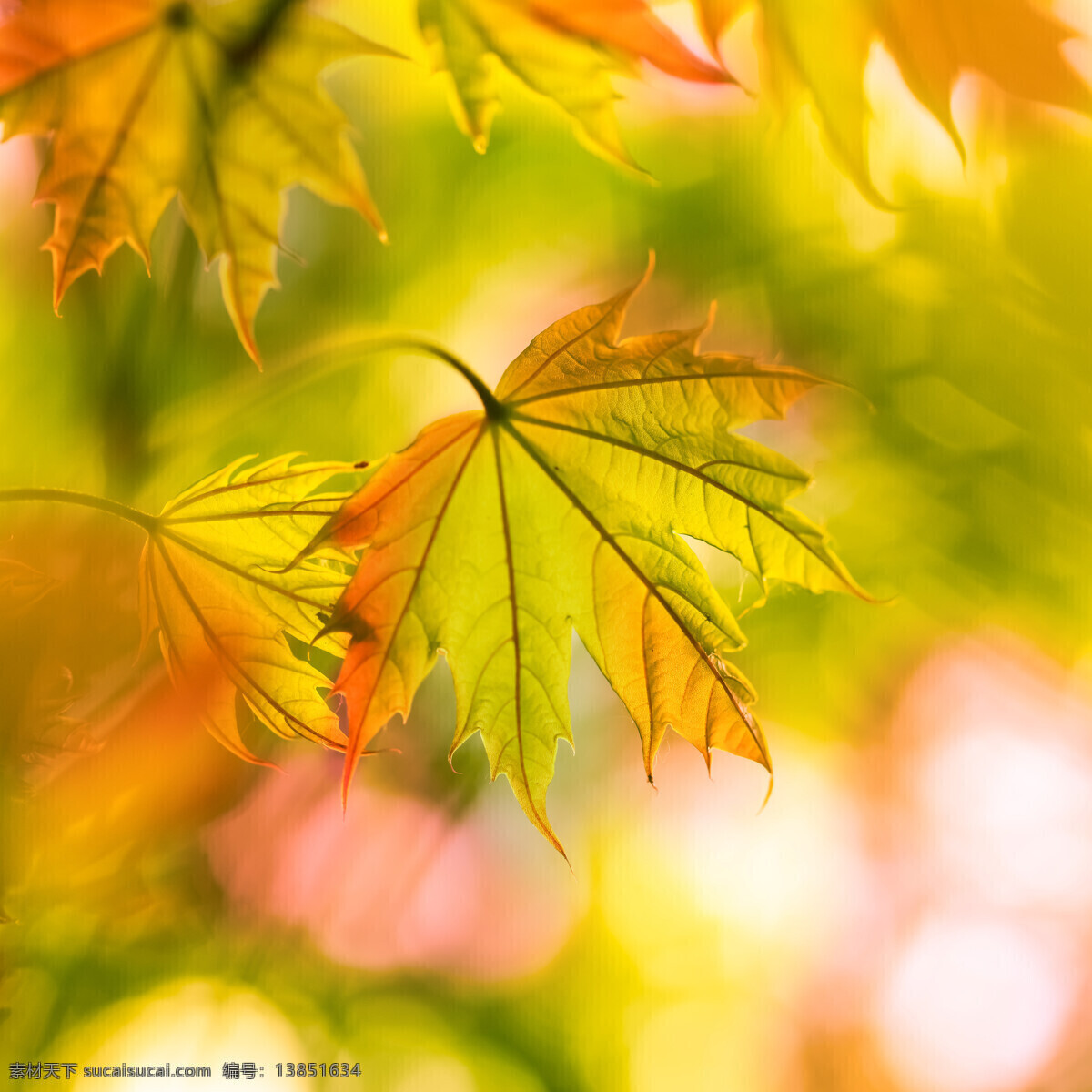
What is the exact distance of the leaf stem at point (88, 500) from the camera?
31 cm

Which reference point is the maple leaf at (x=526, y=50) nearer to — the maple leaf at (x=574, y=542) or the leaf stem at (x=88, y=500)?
the maple leaf at (x=574, y=542)

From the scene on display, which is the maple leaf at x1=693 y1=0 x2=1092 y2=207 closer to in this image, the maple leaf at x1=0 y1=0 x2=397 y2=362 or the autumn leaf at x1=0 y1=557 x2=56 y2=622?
the maple leaf at x1=0 y1=0 x2=397 y2=362

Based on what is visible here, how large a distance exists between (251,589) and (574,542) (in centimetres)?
15

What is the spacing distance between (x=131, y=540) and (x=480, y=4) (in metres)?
0.30

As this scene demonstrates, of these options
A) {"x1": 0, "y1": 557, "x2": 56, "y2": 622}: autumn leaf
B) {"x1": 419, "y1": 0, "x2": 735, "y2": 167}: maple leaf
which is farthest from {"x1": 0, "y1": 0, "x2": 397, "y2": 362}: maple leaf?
{"x1": 0, "y1": 557, "x2": 56, "y2": 622}: autumn leaf

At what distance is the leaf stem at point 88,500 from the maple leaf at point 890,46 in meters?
0.34

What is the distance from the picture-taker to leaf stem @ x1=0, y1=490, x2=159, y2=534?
0.31 metres

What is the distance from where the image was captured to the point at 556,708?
32cm

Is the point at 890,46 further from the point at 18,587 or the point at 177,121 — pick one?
the point at 18,587

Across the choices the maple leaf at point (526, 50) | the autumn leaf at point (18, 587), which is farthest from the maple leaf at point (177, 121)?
the autumn leaf at point (18, 587)

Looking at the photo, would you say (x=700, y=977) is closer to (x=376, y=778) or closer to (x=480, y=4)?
(x=376, y=778)

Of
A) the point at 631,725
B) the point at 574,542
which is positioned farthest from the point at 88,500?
the point at 631,725

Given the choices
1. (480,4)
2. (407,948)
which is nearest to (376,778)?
(407,948)

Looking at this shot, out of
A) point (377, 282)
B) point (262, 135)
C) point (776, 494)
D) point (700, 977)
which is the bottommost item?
point (700, 977)
